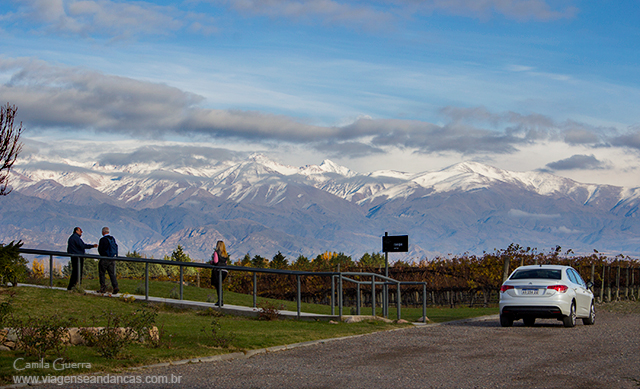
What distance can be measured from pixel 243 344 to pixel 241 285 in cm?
1969

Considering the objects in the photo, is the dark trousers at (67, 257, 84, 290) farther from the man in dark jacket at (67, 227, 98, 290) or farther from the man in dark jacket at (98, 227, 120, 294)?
the man in dark jacket at (98, 227, 120, 294)

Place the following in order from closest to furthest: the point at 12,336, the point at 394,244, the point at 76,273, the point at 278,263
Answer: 1. the point at 12,336
2. the point at 76,273
3. the point at 394,244
4. the point at 278,263

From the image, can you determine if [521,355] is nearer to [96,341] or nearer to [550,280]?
[550,280]

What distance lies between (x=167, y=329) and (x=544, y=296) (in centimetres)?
860

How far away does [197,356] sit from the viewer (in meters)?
10.8

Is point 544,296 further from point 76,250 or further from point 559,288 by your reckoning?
point 76,250

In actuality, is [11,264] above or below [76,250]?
below

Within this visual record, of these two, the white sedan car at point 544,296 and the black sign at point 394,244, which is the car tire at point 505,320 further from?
the black sign at point 394,244

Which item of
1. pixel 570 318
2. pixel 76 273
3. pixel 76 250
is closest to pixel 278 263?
pixel 76 250

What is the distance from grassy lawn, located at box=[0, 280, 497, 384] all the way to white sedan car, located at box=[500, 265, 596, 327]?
264 centimetres

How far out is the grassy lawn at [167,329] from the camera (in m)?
10.0

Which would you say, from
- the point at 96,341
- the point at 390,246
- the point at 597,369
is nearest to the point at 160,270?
the point at 390,246

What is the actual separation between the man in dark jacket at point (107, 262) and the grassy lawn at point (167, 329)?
57 centimetres

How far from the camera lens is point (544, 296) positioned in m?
16.7
